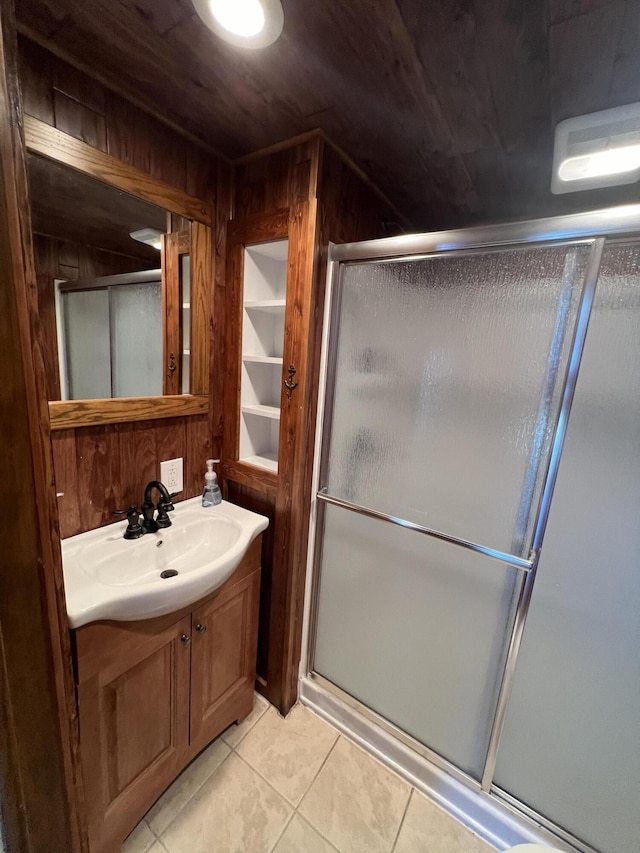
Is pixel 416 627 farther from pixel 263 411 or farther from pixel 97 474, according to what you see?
pixel 97 474

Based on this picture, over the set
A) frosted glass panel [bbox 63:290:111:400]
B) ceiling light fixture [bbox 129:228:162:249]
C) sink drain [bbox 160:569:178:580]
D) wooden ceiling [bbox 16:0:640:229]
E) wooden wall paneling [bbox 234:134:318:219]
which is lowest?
sink drain [bbox 160:569:178:580]

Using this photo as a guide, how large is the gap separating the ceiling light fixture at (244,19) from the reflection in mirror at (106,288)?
53 cm

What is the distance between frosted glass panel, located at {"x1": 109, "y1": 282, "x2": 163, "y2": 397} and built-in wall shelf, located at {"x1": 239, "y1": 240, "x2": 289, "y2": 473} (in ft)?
1.08

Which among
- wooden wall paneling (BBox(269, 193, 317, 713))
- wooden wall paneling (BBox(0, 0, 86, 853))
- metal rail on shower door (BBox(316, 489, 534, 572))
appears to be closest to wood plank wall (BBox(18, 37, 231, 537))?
wooden wall paneling (BBox(269, 193, 317, 713))

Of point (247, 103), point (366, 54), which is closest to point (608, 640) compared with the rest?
point (366, 54)

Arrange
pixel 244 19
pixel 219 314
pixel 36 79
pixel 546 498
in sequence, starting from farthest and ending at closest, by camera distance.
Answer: pixel 219 314, pixel 546 498, pixel 36 79, pixel 244 19

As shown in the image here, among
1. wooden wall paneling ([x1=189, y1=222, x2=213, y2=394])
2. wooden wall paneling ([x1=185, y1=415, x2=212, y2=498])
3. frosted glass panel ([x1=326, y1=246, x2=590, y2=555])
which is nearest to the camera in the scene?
frosted glass panel ([x1=326, y1=246, x2=590, y2=555])

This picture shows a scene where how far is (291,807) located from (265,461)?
122cm

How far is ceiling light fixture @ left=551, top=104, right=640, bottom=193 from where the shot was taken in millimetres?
971

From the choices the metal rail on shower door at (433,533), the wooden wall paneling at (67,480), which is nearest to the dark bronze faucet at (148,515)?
the wooden wall paneling at (67,480)

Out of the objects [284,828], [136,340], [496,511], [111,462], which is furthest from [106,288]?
[284,828]

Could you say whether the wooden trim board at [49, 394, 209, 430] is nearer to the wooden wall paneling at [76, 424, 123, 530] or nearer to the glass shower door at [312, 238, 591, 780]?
the wooden wall paneling at [76, 424, 123, 530]

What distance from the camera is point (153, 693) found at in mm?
1014

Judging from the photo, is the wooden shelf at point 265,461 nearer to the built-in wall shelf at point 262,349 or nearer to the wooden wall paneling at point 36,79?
the built-in wall shelf at point 262,349
